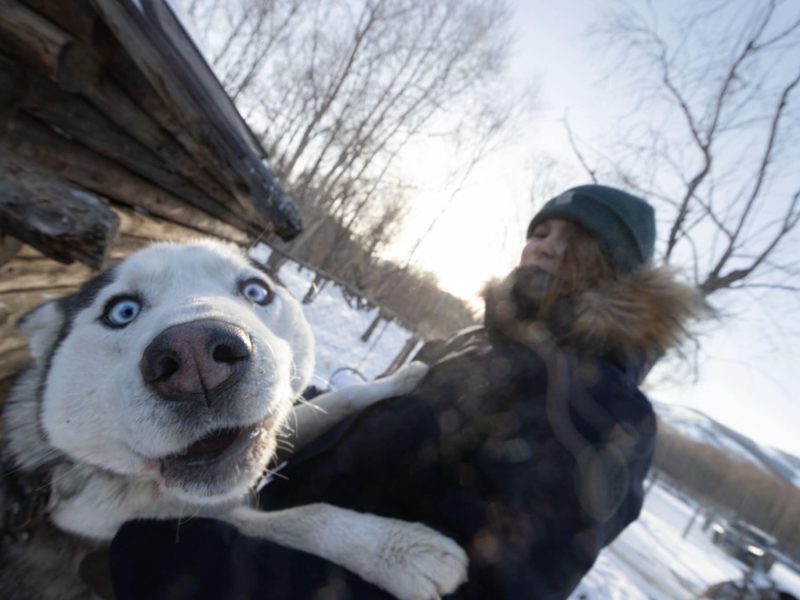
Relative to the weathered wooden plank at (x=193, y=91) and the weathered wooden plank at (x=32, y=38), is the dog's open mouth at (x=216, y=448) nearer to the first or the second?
the weathered wooden plank at (x=32, y=38)

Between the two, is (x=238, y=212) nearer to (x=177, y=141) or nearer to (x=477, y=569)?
(x=177, y=141)

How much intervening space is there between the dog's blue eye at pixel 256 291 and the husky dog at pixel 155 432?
15 millimetres

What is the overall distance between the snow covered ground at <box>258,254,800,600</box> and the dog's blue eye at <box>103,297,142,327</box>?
4.43 feet

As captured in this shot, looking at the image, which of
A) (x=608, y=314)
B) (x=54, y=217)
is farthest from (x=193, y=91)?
(x=608, y=314)

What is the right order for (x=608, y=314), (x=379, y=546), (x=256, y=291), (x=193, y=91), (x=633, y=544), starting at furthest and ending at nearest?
(x=633, y=544), (x=193, y=91), (x=256, y=291), (x=608, y=314), (x=379, y=546)

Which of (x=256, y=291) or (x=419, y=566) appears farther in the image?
(x=256, y=291)

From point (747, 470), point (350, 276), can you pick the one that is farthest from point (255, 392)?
point (747, 470)

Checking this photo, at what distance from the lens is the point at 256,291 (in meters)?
1.81

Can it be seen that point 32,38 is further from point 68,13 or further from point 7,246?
point 7,246

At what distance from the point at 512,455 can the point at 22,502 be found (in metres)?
1.68

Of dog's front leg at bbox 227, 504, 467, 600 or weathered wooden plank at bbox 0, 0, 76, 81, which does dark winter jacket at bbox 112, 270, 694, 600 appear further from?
weathered wooden plank at bbox 0, 0, 76, 81

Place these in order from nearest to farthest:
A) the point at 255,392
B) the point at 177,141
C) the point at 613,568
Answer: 1. the point at 255,392
2. the point at 177,141
3. the point at 613,568

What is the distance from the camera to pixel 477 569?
3.80 ft

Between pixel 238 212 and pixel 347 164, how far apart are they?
11809mm
